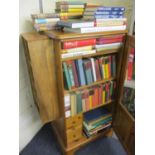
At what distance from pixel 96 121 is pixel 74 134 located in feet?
0.90

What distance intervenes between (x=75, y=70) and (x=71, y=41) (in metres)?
0.24

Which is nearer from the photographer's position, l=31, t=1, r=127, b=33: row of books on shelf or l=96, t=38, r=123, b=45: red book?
l=31, t=1, r=127, b=33: row of books on shelf

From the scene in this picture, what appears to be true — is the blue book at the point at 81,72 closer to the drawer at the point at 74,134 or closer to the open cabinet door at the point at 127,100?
the open cabinet door at the point at 127,100

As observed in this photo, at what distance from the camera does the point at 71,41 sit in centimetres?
99

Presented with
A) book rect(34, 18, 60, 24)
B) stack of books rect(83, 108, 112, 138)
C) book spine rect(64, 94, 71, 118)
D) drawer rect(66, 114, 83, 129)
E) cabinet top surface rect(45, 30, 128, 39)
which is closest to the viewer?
cabinet top surface rect(45, 30, 128, 39)

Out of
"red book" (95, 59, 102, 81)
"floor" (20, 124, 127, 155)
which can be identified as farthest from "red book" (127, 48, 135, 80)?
"floor" (20, 124, 127, 155)

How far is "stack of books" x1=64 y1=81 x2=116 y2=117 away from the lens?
1218 millimetres

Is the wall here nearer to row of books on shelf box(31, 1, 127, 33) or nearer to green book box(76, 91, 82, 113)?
row of books on shelf box(31, 1, 127, 33)

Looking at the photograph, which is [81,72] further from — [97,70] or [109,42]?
[109,42]

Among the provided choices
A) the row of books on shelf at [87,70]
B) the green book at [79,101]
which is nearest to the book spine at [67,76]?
the row of books on shelf at [87,70]

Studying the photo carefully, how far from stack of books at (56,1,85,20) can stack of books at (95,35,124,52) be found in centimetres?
31

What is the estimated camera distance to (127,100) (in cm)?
127
